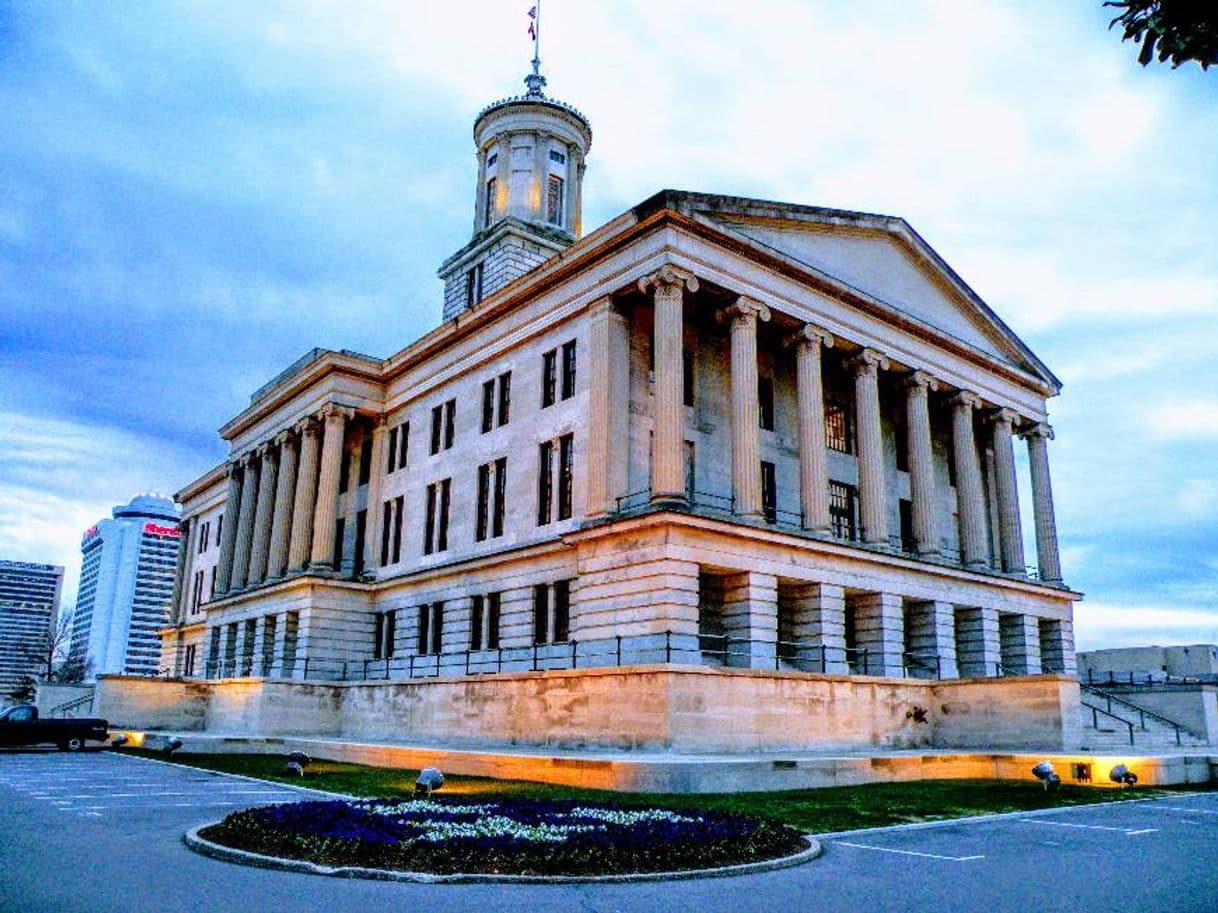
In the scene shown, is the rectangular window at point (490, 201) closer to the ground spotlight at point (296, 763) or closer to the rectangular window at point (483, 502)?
the rectangular window at point (483, 502)

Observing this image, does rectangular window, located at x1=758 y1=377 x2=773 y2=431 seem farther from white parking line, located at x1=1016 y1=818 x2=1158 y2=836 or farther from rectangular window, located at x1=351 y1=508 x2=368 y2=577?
white parking line, located at x1=1016 y1=818 x2=1158 y2=836

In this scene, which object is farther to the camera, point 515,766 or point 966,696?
point 966,696

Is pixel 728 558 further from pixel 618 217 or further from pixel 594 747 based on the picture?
pixel 618 217

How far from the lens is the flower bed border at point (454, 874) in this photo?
1034cm

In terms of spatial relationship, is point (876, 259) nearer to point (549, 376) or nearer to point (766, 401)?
point (766, 401)

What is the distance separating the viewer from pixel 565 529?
3459 cm

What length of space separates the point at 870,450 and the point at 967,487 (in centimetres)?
724

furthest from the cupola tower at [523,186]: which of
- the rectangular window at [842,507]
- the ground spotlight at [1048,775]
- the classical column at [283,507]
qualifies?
the ground spotlight at [1048,775]

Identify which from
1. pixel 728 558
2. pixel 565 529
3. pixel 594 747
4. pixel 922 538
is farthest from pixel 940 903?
pixel 922 538

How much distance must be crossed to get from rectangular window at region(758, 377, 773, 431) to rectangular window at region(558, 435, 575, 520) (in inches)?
327

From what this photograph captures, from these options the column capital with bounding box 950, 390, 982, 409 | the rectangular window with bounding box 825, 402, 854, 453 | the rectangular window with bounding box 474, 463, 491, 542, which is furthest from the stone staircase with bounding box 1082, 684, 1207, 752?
the rectangular window with bounding box 474, 463, 491, 542

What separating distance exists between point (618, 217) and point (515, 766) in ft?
63.2

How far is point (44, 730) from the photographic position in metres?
35.4

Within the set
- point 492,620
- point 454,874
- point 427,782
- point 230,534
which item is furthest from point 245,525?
point 454,874
